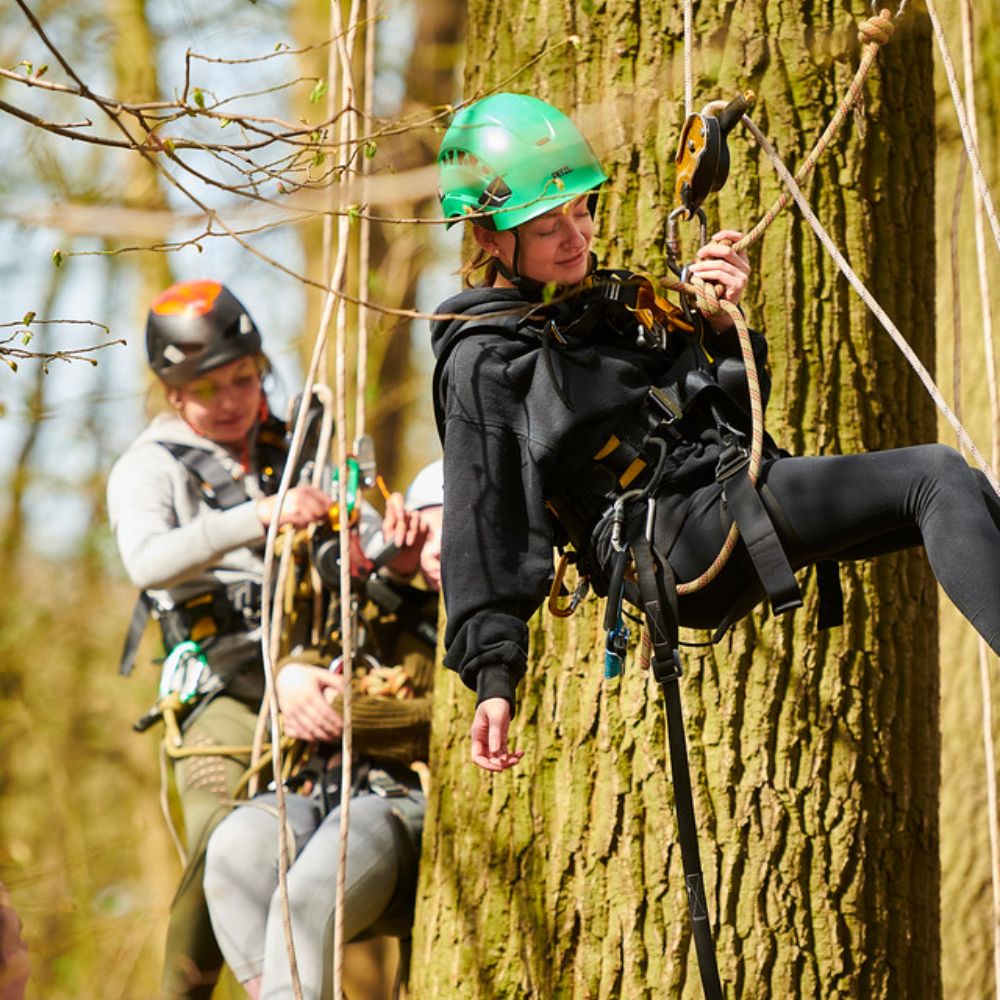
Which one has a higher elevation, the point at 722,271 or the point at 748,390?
the point at 722,271

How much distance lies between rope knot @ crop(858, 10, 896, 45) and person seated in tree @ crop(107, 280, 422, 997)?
4.43ft

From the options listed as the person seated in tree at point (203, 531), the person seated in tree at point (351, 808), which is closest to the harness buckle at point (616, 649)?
the person seated in tree at point (351, 808)

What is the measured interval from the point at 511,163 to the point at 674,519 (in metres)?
0.56

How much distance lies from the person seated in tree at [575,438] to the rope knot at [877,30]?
404 mm

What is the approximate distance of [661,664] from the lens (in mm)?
1967

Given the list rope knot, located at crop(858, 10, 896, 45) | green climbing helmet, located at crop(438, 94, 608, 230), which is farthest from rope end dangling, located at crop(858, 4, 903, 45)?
green climbing helmet, located at crop(438, 94, 608, 230)

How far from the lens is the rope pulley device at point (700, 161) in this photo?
207 cm

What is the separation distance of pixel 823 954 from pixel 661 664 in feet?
3.42

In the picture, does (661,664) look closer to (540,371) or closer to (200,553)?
(540,371)

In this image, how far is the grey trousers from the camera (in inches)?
112

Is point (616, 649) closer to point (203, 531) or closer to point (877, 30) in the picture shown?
point (877, 30)

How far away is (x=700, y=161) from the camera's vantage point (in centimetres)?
207

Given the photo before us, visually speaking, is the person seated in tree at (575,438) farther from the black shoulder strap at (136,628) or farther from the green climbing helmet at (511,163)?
the black shoulder strap at (136,628)

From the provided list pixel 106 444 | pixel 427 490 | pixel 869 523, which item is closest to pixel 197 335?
pixel 427 490
